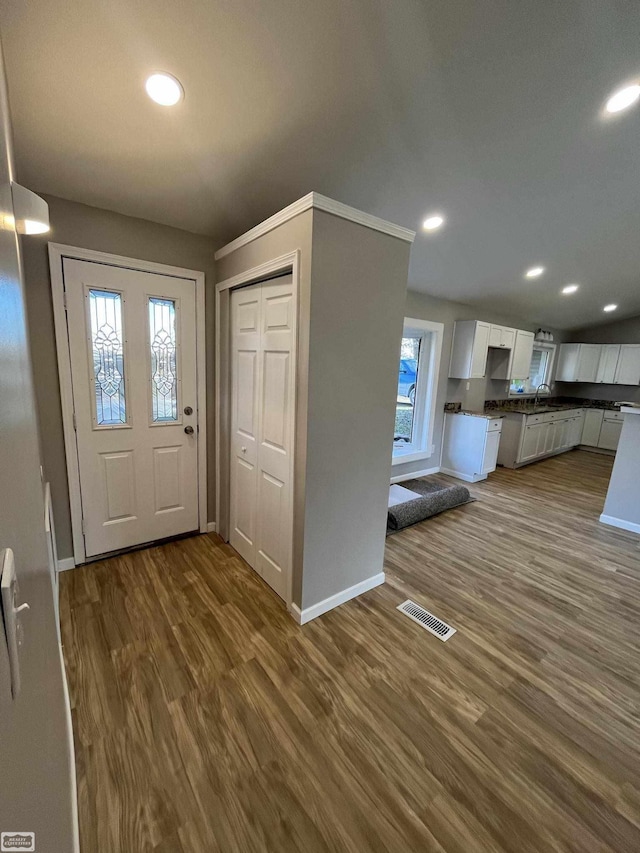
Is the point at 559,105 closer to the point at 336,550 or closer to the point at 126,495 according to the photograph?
the point at 336,550

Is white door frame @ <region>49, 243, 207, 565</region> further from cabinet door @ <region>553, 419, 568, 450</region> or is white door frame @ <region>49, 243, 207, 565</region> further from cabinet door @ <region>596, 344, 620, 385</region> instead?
cabinet door @ <region>596, 344, 620, 385</region>

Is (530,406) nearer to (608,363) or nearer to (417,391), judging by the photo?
(608,363)

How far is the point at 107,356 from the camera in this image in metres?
2.42

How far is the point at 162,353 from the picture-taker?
2635mm

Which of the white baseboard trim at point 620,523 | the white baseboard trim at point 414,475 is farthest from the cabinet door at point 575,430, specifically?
the white baseboard trim at point 620,523

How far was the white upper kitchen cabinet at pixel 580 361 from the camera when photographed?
269 inches

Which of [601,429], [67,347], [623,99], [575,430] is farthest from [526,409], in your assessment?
[67,347]

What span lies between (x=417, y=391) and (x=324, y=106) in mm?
3556

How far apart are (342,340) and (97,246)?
1.78 meters

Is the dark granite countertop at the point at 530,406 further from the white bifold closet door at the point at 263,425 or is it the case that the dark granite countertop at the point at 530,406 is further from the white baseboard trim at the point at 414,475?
the white bifold closet door at the point at 263,425

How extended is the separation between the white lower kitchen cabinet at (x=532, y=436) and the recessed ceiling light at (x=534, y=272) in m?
2.07

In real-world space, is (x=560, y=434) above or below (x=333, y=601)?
above

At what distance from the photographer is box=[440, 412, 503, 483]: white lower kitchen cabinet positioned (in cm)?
469

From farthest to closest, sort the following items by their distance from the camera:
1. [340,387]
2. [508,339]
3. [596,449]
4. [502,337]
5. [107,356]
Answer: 1. [596,449]
2. [508,339]
3. [502,337]
4. [107,356]
5. [340,387]
